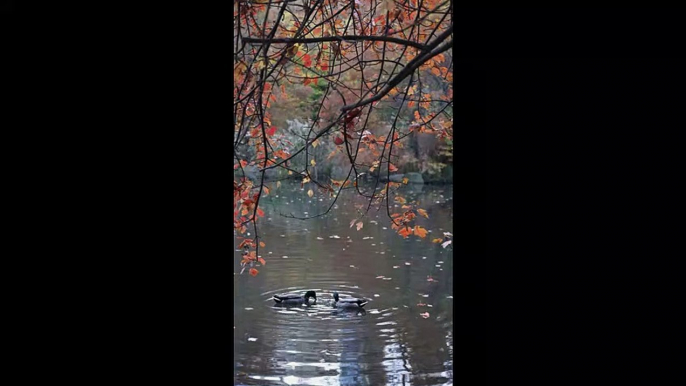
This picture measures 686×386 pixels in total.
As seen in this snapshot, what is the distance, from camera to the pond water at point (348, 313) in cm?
483

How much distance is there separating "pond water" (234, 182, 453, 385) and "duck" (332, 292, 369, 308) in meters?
0.08

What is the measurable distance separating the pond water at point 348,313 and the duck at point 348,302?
0.08 metres

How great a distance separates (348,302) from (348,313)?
170 millimetres

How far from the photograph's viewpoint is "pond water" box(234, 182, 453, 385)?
483 centimetres

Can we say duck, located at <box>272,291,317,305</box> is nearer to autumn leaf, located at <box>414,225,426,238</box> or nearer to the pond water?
the pond water

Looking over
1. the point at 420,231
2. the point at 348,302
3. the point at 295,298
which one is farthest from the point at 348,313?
the point at 420,231

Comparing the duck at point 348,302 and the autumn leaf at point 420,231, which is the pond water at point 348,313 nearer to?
the duck at point 348,302

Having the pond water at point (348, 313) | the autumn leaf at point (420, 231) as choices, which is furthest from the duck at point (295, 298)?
the autumn leaf at point (420, 231)

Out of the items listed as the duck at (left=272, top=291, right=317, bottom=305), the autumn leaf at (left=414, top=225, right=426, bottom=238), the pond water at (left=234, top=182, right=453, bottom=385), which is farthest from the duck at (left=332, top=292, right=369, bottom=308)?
the autumn leaf at (left=414, top=225, right=426, bottom=238)

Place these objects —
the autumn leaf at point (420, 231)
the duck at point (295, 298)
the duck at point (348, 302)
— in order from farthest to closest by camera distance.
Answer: the duck at point (295, 298), the duck at point (348, 302), the autumn leaf at point (420, 231)
